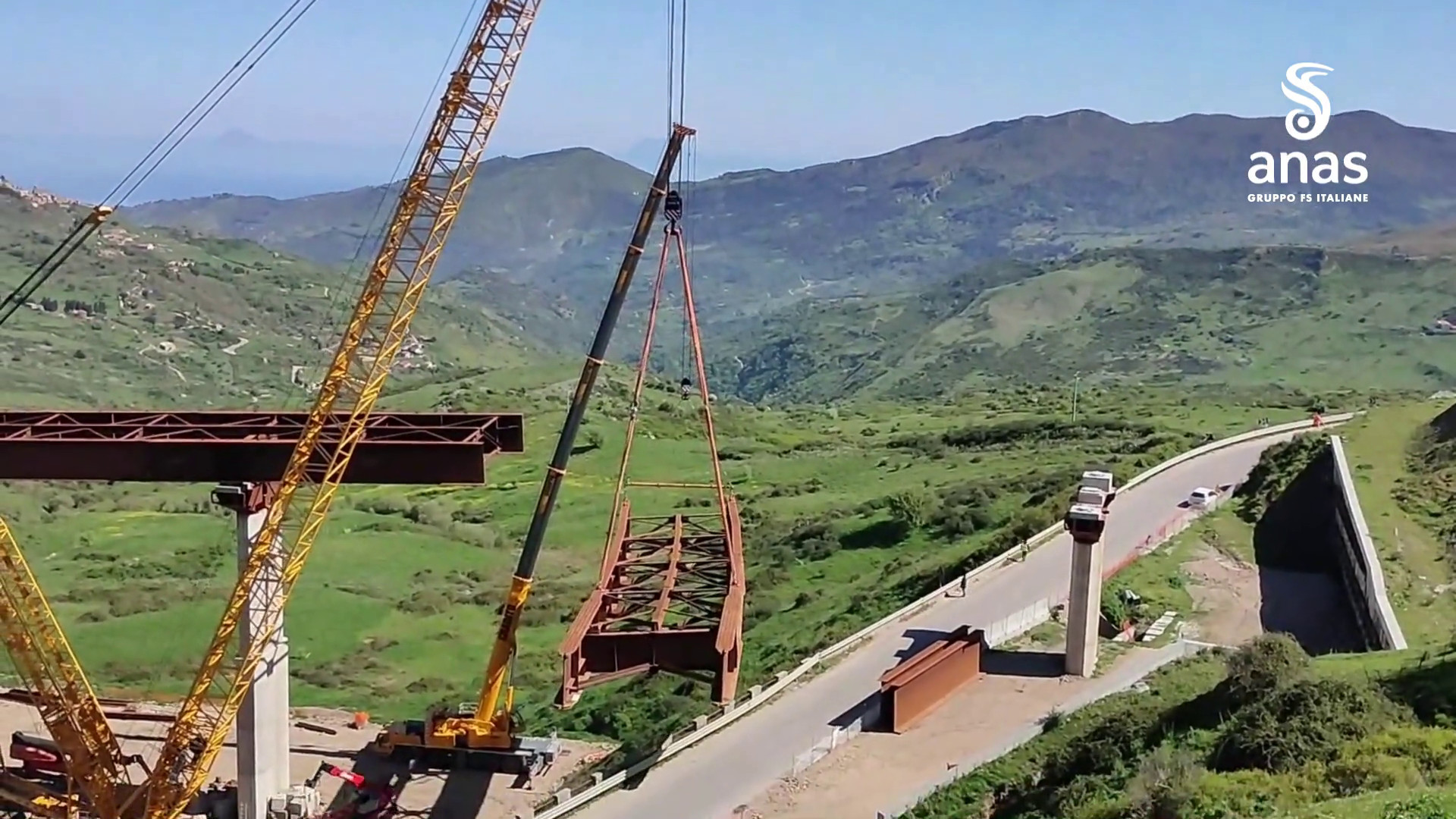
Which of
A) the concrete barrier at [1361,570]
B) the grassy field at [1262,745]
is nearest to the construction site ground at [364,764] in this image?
the grassy field at [1262,745]

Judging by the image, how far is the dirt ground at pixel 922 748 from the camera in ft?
92.3

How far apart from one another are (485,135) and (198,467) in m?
10.5

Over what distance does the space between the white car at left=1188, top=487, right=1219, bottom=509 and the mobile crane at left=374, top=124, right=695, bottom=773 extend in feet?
92.3

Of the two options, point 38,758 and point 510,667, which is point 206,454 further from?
point 38,758

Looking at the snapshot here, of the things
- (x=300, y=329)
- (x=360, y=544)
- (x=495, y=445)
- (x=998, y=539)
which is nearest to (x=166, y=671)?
(x=360, y=544)

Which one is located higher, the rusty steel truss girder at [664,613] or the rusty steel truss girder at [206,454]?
the rusty steel truss girder at [206,454]

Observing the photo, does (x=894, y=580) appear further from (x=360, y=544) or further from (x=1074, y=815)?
(x=360, y=544)

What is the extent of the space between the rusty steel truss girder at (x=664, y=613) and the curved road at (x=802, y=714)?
152cm

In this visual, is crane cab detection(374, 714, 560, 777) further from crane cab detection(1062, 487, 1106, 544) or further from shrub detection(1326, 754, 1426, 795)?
shrub detection(1326, 754, 1426, 795)

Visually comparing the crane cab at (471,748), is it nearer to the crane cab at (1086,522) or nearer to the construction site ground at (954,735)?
the construction site ground at (954,735)

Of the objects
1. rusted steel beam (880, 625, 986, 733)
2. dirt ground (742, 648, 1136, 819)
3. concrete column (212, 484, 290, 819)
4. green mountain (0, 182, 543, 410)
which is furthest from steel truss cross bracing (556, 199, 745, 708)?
green mountain (0, 182, 543, 410)

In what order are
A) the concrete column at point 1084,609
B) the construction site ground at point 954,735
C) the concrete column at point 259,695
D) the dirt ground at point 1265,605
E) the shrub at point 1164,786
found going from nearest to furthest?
the shrub at point 1164,786 < the construction site ground at point 954,735 < the concrete column at point 259,695 < the concrete column at point 1084,609 < the dirt ground at point 1265,605

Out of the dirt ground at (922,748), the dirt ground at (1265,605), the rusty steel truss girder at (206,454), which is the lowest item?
the dirt ground at (922,748)

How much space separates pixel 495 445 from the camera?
31.6 metres
